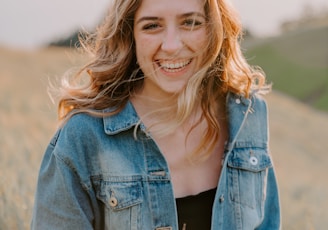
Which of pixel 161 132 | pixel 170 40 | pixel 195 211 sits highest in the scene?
pixel 170 40

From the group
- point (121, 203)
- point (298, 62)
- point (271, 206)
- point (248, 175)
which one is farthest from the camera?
point (298, 62)

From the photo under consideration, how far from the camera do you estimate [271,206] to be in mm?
3400

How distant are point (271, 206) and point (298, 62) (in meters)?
46.5

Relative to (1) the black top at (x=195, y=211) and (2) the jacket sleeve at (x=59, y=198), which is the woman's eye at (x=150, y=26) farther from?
(1) the black top at (x=195, y=211)

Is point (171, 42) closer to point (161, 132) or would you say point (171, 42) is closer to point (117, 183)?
point (161, 132)

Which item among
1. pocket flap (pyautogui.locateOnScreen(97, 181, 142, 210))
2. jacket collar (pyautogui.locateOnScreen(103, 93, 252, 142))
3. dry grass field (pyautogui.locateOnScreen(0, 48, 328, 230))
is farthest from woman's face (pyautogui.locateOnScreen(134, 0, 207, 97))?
dry grass field (pyautogui.locateOnScreen(0, 48, 328, 230))

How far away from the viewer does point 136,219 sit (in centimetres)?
282

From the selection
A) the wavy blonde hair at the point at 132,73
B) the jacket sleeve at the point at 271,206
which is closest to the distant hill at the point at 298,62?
the jacket sleeve at the point at 271,206

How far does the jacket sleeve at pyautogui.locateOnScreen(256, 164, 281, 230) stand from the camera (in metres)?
3.37

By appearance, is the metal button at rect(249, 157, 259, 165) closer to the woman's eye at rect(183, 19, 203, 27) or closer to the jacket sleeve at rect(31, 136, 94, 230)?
the woman's eye at rect(183, 19, 203, 27)

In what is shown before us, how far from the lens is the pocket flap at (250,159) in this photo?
3154 mm

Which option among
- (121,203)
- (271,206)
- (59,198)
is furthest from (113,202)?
(271,206)

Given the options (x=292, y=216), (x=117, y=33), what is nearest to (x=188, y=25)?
(x=117, y=33)

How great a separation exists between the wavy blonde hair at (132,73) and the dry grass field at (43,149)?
19.3 inches
